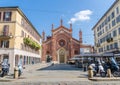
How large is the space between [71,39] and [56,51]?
281 inches

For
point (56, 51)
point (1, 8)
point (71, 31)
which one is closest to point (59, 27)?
point (71, 31)

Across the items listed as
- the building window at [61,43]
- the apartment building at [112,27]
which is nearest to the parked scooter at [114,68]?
the apartment building at [112,27]

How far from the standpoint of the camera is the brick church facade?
58.0 metres

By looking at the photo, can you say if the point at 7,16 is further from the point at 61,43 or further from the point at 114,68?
Result: the point at 61,43

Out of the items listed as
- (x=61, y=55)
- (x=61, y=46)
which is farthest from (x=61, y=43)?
(x=61, y=55)

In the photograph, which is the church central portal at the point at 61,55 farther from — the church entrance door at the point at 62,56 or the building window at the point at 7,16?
the building window at the point at 7,16

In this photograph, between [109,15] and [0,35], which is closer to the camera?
[0,35]

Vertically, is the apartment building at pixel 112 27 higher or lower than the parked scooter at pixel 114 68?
higher

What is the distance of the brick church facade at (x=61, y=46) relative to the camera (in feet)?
190

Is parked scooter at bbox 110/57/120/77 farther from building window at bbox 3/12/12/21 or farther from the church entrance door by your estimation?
the church entrance door

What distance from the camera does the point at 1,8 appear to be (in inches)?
1249

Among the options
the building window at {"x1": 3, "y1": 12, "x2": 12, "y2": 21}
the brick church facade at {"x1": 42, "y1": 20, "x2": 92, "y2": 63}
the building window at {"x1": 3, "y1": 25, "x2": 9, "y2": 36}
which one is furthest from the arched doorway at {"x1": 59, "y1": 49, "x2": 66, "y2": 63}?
the building window at {"x1": 3, "y1": 25, "x2": 9, "y2": 36}

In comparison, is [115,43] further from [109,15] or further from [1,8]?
[1,8]

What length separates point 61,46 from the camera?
2328 inches
